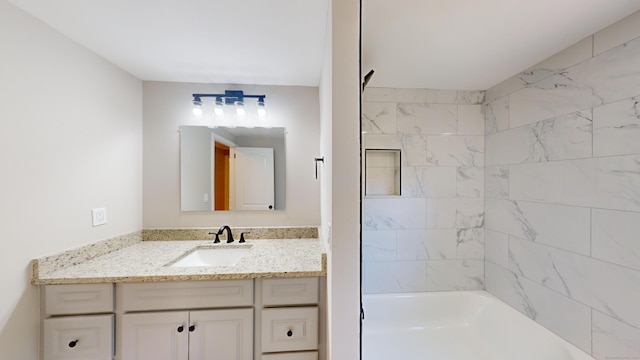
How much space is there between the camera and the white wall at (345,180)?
106 centimetres

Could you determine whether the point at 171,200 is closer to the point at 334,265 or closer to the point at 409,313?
the point at 334,265

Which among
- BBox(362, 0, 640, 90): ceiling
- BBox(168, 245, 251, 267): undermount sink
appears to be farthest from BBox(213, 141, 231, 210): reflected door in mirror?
BBox(362, 0, 640, 90): ceiling

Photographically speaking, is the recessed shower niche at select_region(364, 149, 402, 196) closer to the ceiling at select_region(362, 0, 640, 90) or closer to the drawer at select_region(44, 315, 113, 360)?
the ceiling at select_region(362, 0, 640, 90)

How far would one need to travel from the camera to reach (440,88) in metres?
2.22

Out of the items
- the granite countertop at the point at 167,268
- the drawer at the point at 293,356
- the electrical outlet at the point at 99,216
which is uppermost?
the electrical outlet at the point at 99,216

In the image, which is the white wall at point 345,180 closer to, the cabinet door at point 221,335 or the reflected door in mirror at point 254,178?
the cabinet door at point 221,335

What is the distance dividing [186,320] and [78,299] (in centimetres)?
60

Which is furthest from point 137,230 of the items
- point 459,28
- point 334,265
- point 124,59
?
point 459,28

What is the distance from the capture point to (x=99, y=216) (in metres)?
1.73

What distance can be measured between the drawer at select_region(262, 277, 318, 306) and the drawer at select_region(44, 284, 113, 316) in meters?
0.88

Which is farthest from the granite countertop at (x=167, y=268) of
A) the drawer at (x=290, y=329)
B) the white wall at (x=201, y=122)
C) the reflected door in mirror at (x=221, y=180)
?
the reflected door in mirror at (x=221, y=180)

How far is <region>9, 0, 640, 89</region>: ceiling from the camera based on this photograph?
48.4 inches

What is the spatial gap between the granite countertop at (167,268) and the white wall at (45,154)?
5.5 inches

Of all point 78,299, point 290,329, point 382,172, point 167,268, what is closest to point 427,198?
point 382,172
